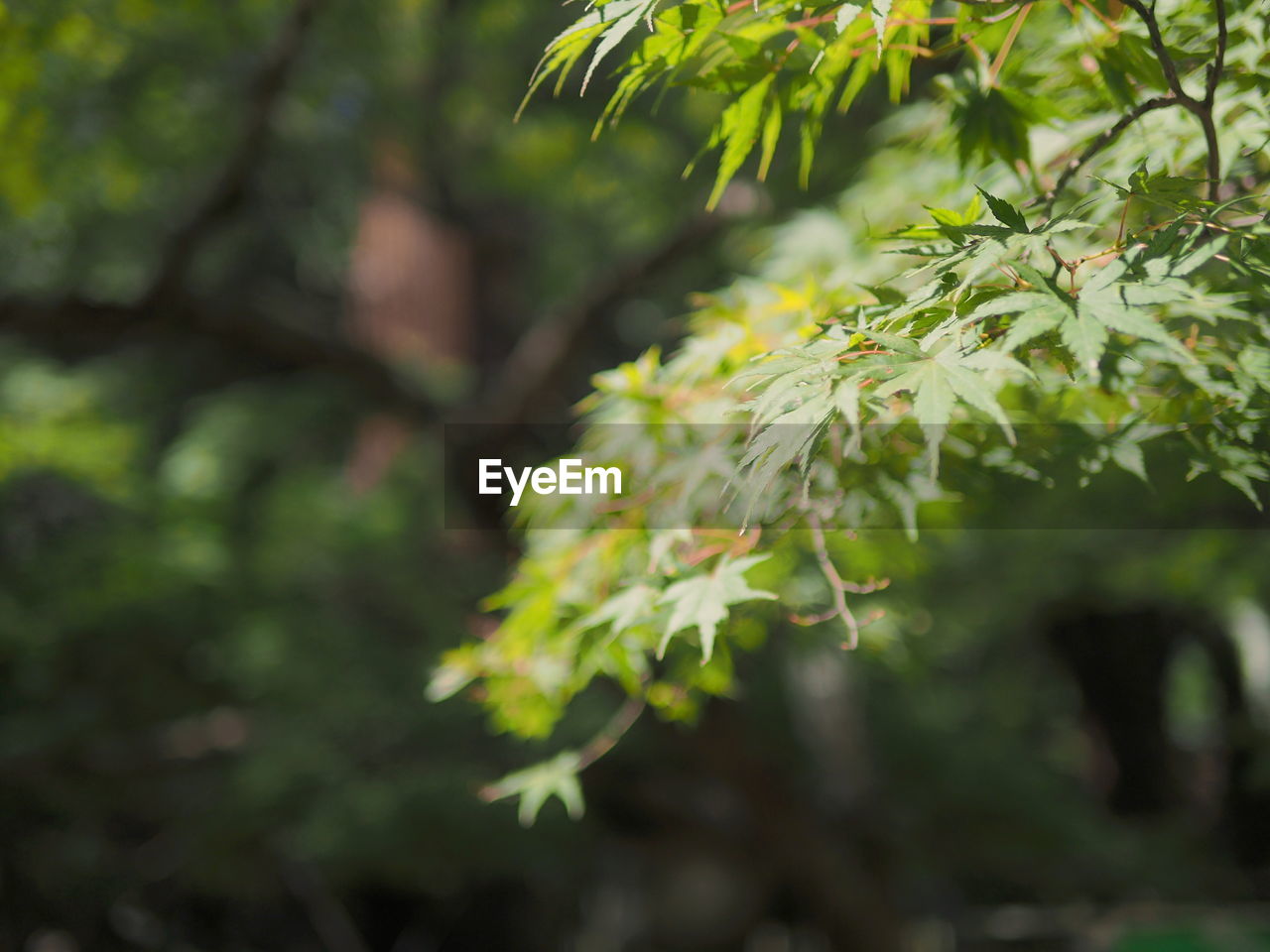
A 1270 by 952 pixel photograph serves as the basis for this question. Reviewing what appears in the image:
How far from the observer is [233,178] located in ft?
13.9

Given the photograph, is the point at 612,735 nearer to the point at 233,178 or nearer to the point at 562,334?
the point at 562,334

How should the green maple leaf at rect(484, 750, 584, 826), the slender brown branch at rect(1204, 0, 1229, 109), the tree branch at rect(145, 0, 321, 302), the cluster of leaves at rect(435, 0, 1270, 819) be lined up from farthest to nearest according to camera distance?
the tree branch at rect(145, 0, 321, 302), the green maple leaf at rect(484, 750, 584, 826), the slender brown branch at rect(1204, 0, 1229, 109), the cluster of leaves at rect(435, 0, 1270, 819)

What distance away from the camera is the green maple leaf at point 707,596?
5.25ft

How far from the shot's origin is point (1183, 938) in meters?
4.75

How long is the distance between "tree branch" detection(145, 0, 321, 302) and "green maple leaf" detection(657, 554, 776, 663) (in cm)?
331

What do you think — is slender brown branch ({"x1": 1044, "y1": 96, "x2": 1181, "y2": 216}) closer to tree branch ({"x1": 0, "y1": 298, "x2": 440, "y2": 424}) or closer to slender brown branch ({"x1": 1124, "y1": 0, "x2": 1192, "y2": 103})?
slender brown branch ({"x1": 1124, "y1": 0, "x2": 1192, "y2": 103})

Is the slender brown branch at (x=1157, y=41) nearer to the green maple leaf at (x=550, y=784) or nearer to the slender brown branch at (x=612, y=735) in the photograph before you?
the slender brown branch at (x=612, y=735)

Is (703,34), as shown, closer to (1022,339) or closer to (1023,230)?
(1023,230)

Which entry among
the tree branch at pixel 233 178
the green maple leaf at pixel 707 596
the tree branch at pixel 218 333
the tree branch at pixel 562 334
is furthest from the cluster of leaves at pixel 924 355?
Result: the tree branch at pixel 218 333

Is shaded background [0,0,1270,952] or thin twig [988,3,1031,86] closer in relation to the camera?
thin twig [988,3,1031,86]

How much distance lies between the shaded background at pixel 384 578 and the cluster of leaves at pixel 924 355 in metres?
1.30

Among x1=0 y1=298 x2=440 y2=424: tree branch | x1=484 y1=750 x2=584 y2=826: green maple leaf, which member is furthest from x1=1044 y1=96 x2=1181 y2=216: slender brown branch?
x1=0 y1=298 x2=440 y2=424: tree branch

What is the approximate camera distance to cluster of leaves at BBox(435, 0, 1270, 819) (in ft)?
4.12

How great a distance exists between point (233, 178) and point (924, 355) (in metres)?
3.77
